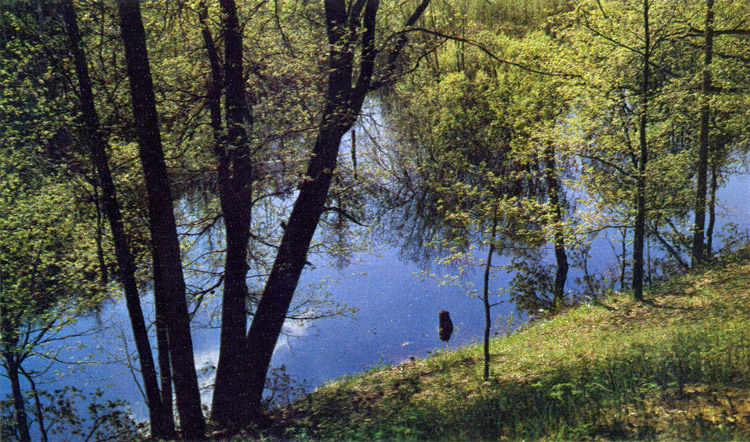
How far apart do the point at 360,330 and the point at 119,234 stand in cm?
947

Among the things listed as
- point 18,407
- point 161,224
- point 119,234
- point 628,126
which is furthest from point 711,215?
point 18,407

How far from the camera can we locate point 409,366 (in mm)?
12055

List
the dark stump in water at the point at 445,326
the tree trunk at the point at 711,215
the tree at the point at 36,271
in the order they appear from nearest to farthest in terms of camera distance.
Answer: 1. the tree at the point at 36,271
2. the tree trunk at the point at 711,215
3. the dark stump in water at the point at 445,326

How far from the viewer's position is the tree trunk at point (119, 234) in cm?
852

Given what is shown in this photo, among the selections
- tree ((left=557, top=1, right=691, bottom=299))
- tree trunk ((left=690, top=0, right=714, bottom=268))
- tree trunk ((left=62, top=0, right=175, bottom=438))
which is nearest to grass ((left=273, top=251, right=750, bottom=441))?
tree trunk ((left=690, top=0, right=714, bottom=268))

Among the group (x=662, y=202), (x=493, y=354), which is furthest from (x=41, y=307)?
(x=662, y=202)

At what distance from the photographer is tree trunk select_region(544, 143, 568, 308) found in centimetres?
1427

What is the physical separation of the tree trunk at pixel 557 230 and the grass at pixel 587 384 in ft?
6.92

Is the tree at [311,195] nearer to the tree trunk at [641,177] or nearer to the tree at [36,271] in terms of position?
the tree at [36,271]

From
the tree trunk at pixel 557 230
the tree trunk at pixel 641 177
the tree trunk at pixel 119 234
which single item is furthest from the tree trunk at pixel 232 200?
the tree trunk at pixel 641 177

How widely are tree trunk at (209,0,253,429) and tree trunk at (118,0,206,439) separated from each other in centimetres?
59

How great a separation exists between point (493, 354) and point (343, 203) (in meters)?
4.78

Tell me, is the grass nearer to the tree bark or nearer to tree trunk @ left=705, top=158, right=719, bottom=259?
the tree bark

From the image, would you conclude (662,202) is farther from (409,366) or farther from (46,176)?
(46,176)
